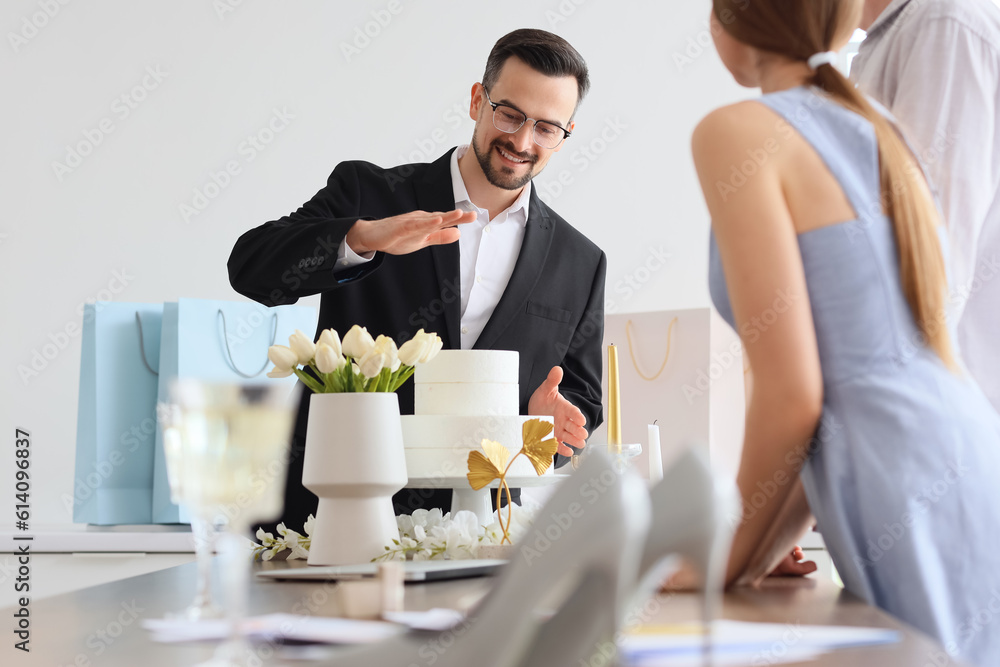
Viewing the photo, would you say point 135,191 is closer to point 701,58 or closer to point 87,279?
point 87,279

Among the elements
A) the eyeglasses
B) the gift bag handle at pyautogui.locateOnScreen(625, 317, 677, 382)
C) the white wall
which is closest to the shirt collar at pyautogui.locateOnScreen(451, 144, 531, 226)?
the eyeglasses

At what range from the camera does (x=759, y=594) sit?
0.88 metres

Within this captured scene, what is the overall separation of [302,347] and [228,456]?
538 millimetres

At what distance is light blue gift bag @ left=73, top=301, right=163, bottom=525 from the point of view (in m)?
2.72

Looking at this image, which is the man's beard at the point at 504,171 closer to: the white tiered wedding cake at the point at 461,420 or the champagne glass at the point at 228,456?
the white tiered wedding cake at the point at 461,420

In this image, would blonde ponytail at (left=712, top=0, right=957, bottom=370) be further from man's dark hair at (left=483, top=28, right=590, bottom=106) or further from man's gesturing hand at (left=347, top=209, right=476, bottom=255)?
man's dark hair at (left=483, top=28, right=590, bottom=106)

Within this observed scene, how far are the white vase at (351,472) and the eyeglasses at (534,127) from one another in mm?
1151

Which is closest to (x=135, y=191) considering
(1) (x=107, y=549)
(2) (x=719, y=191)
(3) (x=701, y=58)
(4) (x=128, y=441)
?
(4) (x=128, y=441)

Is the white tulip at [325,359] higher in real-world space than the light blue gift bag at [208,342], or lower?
lower

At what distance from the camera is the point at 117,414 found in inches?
109

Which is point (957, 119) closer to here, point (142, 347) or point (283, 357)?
point (283, 357)

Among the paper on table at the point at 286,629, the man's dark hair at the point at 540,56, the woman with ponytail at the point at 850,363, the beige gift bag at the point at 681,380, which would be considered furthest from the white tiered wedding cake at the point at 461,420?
the beige gift bag at the point at 681,380

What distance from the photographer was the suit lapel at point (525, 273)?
78.7 inches

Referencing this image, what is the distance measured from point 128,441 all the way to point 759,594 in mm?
2340
